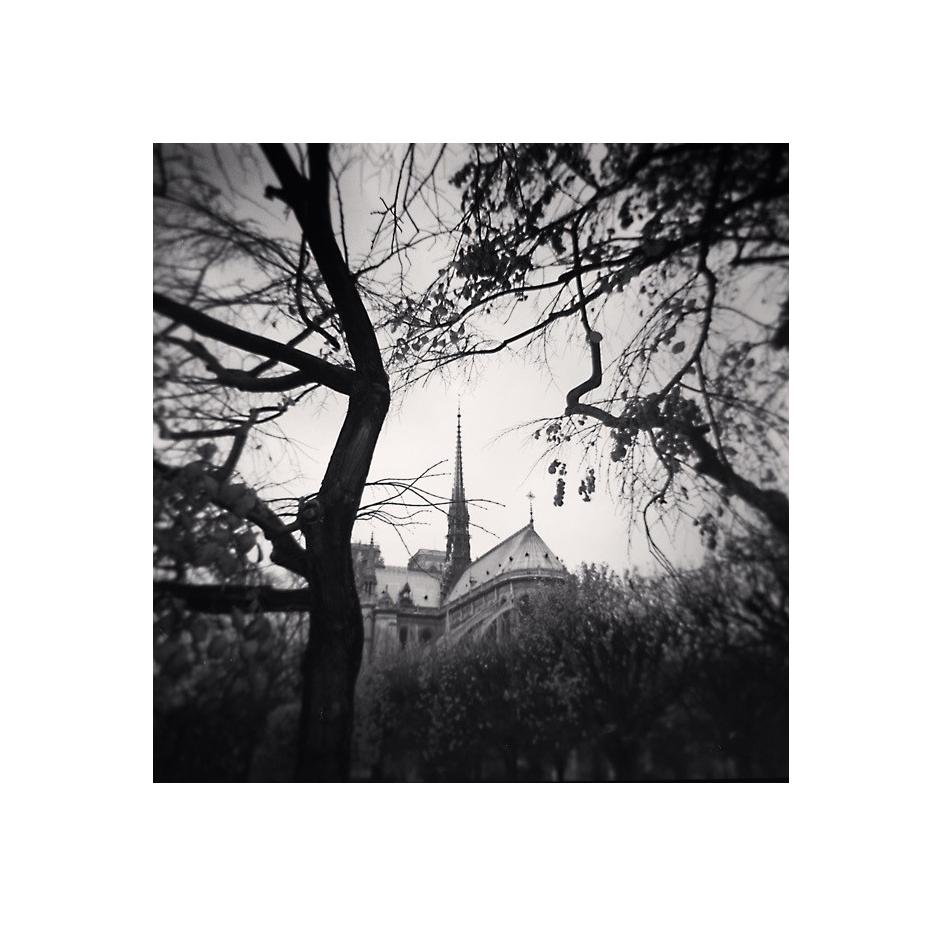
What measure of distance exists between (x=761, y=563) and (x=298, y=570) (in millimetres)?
1621

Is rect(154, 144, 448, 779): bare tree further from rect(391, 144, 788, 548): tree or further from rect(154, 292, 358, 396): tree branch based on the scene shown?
rect(391, 144, 788, 548): tree

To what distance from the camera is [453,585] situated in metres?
2.45

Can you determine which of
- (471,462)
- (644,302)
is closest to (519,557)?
(471,462)

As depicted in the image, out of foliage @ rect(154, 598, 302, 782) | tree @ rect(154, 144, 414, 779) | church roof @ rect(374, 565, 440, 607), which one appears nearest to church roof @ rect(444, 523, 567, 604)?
church roof @ rect(374, 565, 440, 607)

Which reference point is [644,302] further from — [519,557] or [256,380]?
[256,380]

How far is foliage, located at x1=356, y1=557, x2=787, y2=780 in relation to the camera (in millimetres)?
2361

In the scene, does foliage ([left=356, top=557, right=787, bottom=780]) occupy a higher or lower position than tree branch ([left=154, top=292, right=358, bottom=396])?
lower

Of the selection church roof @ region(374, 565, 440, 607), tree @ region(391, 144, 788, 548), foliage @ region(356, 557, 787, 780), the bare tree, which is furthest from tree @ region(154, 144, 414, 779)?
tree @ region(391, 144, 788, 548)

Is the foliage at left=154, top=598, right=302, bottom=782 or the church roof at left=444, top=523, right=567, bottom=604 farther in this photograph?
the church roof at left=444, top=523, right=567, bottom=604

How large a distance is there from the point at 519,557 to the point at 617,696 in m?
0.59

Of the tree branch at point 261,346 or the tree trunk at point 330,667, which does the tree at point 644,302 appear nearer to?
the tree branch at point 261,346

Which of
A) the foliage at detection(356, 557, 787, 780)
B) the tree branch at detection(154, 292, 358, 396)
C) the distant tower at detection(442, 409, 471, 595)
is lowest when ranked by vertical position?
the foliage at detection(356, 557, 787, 780)
